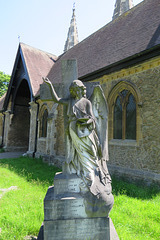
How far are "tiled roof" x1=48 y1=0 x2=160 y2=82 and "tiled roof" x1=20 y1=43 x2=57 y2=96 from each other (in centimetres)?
430

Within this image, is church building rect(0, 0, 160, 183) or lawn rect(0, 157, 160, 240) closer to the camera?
lawn rect(0, 157, 160, 240)

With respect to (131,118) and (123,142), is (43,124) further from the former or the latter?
(131,118)

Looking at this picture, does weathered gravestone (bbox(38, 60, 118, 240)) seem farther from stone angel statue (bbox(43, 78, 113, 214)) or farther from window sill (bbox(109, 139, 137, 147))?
window sill (bbox(109, 139, 137, 147))

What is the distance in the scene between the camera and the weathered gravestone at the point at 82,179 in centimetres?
229

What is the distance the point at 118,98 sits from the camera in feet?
24.7

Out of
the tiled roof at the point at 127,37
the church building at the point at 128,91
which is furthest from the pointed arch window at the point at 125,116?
the tiled roof at the point at 127,37

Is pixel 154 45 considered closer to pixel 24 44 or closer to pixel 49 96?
pixel 49 96

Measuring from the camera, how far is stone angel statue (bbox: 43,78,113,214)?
2.37 meters

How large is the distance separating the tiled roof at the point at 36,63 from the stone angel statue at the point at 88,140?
10.1 metres

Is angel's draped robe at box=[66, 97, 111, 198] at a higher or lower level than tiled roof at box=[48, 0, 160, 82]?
lower

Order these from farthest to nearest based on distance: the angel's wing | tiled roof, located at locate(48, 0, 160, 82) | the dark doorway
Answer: the dark doorway
tiled roof, located at locate(48, 0, 160, 82)
the angel's wing

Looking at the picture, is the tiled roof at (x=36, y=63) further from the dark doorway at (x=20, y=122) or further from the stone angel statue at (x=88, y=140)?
the stone angel statue at (x=88, y=140)

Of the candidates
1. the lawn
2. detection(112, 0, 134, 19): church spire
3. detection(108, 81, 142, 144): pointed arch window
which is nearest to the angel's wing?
the lawn

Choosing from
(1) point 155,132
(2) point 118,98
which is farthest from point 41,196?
(2) point 118,98
